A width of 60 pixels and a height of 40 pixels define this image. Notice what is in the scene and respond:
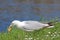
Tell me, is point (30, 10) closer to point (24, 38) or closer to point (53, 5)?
point (53, 5)

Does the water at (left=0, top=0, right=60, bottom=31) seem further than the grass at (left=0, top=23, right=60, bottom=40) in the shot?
Yes

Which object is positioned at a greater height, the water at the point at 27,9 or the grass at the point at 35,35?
the water at the point at 27,9

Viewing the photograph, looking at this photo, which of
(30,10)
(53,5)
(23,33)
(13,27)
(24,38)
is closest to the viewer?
(24,38)

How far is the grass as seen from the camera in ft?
20.1

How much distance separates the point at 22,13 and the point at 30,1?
3837mm

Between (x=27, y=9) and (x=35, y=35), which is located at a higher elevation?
(x=27, y=9)

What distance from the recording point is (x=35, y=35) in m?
6.55

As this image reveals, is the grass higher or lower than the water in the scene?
lower

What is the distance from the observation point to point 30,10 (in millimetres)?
13938

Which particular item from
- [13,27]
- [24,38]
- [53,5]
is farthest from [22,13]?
[24,38]

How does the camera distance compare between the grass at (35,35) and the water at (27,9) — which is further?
the water at (27,9)

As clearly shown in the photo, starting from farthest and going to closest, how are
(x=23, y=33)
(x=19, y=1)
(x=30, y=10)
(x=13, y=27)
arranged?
(x=19, y=1) < (x=30, y=10) < (x=13, y=27) < (x=23, y=33)

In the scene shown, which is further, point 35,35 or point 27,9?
point 27,9

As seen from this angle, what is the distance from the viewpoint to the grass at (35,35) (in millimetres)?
6130
